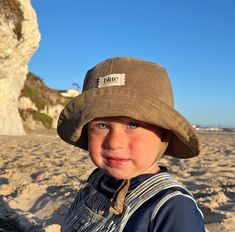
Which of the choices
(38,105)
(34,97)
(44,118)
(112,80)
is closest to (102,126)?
(112,80)

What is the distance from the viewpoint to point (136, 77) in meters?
1.75

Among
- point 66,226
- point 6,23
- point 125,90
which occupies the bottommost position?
point 66,226

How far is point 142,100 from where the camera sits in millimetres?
1667

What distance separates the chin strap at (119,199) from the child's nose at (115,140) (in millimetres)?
203

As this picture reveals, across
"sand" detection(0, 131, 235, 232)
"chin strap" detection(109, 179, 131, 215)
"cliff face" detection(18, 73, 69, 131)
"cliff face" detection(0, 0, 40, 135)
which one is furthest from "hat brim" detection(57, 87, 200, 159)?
"cliff face" detection(18, 73, 69, 131)

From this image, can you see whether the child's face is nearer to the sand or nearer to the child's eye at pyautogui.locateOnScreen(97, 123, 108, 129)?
the child's eye at pyautogui.locateOnScreen(97, 123, 108, 129)

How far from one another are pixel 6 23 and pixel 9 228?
1393cm

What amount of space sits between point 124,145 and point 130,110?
16 cm

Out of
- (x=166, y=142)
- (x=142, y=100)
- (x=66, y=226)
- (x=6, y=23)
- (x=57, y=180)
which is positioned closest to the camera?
(x=142, y=100)

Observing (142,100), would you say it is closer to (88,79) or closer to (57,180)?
(88,79)

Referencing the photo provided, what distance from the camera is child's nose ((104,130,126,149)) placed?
168 cm

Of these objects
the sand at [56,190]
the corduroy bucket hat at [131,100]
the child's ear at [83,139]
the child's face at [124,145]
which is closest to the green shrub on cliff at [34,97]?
the sand at [56,190]

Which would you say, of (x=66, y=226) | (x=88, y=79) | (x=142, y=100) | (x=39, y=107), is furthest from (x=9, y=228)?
(x=39, y=107)

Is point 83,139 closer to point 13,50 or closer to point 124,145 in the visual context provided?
point 124,145
